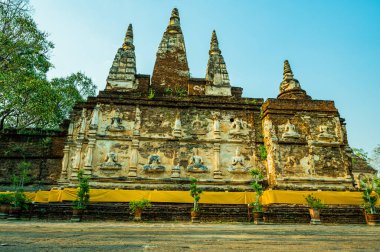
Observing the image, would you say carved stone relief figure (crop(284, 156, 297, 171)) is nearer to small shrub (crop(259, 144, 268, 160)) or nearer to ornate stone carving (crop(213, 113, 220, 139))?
small shrub (crop(259, 144, 268, 160))

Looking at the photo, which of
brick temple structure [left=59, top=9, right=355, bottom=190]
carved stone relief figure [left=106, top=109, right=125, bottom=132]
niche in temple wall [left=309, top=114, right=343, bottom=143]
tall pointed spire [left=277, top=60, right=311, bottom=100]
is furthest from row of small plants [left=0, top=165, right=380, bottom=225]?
tall pointed spire [left=277, top=60, right=311, bottom=100]

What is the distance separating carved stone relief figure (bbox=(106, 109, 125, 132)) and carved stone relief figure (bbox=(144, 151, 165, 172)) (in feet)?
6.91

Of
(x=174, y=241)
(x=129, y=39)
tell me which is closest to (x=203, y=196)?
(x=174, y=241)

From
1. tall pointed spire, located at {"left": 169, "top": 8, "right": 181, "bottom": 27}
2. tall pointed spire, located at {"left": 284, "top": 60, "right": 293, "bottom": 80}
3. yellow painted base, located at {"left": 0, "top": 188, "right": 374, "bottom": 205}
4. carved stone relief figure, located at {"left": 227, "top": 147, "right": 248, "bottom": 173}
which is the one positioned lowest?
yellow painted base, located at {"left": 0, "top": 188, "right": 374, "bottom": 205}

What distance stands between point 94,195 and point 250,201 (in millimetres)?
6626

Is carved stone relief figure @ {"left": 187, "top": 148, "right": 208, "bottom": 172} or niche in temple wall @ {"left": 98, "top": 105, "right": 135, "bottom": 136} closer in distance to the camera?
carved stone relief figure @ {"left": 187, "top": 148, "right": 208, "bottom": 172}

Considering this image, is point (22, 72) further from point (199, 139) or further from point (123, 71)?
point (199, 139)

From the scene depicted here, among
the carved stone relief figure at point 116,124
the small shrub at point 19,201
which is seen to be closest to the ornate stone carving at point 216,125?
the carved stone relief figure at point 116,124

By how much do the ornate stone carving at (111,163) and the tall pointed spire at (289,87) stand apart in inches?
412

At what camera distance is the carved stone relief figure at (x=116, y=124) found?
46.6 ft

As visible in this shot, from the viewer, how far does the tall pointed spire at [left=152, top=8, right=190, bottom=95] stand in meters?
17.0

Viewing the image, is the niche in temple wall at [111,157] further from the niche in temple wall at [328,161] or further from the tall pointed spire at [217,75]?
the niche in temple wall at [328,161]

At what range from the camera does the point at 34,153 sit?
618 inches

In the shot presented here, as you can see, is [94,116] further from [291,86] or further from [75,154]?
[291,86]
